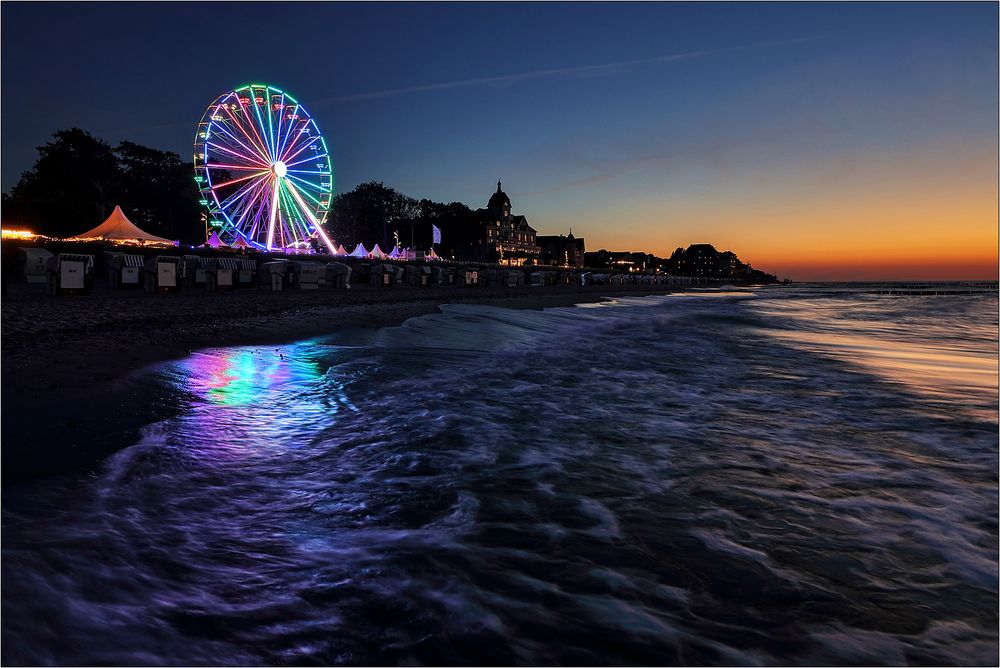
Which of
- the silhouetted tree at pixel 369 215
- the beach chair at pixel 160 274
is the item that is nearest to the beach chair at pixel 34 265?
the beach chair at pixel 160 274

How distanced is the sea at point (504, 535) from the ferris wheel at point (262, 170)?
4117 cm

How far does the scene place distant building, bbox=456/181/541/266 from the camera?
125375 millimetres

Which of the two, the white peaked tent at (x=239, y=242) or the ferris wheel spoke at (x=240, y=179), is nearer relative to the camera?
the ferris wheel spoke at (x=240, y=179)

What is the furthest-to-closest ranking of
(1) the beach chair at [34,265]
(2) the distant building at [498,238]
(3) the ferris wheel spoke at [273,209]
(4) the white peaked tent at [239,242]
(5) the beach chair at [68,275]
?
(2) the distant building at [498,238]
(3) the ferris wheel spoke at [273,209]
(4) the white peaked tent at [239,242]
(1) the beach chair at [34,265]
(5) the beach chair at [68,275]

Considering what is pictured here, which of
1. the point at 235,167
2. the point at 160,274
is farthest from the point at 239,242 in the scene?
the point at 160,274

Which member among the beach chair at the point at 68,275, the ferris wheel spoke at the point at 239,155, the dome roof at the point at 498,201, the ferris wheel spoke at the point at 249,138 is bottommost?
the beach chair at the point at 68,275

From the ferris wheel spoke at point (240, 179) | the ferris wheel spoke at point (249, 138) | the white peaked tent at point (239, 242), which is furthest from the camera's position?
the white peaked tent at point (239, 242)

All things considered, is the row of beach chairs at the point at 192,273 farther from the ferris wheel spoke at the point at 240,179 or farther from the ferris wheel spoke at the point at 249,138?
the ferris wheel spoke at the point at 249,138

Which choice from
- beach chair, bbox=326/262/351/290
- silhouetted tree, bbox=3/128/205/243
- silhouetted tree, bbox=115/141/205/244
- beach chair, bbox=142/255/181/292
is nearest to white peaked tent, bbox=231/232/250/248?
beach chair, bbox=326/262/351/290

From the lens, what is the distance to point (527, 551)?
3131 mm

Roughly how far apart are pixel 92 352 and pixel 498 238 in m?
122

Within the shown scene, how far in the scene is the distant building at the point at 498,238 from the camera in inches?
4936

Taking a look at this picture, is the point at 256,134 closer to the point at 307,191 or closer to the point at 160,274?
the point at 307,191

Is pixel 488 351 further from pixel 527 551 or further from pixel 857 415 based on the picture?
pixel 527 551
